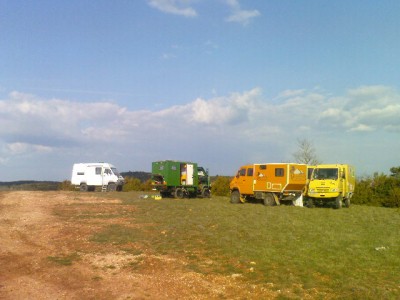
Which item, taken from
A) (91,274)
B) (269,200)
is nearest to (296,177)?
(269,200)

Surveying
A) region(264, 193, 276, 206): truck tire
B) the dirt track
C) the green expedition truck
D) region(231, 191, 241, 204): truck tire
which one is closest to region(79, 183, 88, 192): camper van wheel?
the green expedition truck

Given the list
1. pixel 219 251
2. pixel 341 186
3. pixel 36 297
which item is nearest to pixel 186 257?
pixel 219 251

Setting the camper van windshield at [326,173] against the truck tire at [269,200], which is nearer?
the camper van windshield at [326,173]

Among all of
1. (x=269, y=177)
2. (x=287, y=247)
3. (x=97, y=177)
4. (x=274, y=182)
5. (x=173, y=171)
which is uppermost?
(x=173, y=171)

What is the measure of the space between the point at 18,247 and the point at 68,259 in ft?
7.89

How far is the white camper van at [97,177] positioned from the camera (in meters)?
39.2

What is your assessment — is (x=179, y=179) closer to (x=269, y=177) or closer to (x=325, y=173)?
(x=269, y=177)

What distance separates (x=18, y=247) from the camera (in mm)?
12273

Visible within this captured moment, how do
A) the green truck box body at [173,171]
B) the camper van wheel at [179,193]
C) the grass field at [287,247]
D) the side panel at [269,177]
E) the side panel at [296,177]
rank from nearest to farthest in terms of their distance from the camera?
Result: the grass field at [287,247]
the side panel at [296,177]
the side panel at [269,177]
the green truck box body at [173,171]
the camper van wheel at [179,193]

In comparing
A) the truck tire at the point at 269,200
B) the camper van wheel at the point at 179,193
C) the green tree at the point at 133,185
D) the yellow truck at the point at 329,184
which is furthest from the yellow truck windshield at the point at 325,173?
the green tree at the point at 133,185

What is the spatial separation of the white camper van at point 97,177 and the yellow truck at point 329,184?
68.2 ft

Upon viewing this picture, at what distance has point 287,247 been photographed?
39.0 feet

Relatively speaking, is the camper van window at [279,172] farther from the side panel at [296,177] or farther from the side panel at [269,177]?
the side panel at [296,177]

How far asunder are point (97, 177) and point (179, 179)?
10335 millimetres
